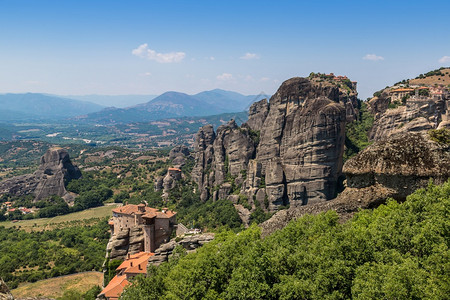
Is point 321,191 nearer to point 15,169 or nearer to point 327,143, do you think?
point 327,143

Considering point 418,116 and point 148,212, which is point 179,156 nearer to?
point 148,212

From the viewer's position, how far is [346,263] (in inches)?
542

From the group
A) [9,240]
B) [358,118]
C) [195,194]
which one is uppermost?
[358,118]

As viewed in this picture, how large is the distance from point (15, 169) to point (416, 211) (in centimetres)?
18808

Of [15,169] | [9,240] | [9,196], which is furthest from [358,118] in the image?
[15,169]

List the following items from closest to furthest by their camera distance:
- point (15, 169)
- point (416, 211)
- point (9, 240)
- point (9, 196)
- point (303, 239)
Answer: point (416, 211), point (303, 239), point (9, 240), point (9, 196), point (15, 169)

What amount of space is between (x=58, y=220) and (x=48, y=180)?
22.9 meters

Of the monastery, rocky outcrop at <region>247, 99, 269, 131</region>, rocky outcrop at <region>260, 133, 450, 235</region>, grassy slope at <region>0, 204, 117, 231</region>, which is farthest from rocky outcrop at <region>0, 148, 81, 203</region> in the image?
rocky outcrop at <region>260, 133, 450, 235</region>

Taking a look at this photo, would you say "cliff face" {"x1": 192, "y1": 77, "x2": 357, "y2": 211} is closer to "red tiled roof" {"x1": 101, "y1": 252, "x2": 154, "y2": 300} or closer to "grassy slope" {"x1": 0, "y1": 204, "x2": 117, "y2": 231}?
"red tiled roof" {"x1": 101, "y1": 252, "x2": 154, "y2": 300}

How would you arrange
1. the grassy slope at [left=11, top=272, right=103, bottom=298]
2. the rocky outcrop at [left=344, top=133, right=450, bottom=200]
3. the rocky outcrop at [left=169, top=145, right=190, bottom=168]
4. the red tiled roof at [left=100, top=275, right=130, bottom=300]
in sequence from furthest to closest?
1. the rocky outcrop at [left=169, top=145, right=190, bottom=168]
2. the grassy slope at [left=11, top=272, right=103, bottom=298]
3. the red tiled roof at [left=100, top=275, right=130, bottom=300]
4. the rocky outcrop at [left=344, top=133, right=450, bottom=200]

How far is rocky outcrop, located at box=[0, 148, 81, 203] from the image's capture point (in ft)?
339

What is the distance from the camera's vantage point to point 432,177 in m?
18.2

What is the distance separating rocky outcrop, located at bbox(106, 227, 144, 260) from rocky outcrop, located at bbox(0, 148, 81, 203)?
7191 centimetres

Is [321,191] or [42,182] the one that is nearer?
[321,191]
